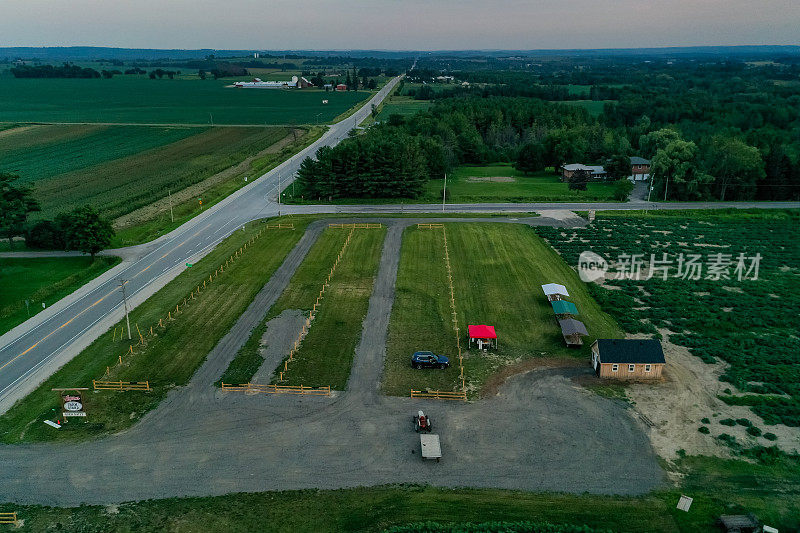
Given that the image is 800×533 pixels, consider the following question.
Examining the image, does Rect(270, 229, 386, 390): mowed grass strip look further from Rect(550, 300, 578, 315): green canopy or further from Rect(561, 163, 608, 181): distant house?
Rect(561, 163, 608, 181): distant house

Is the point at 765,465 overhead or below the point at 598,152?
below

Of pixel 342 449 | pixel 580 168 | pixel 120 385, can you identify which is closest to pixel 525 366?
pixel 342 449

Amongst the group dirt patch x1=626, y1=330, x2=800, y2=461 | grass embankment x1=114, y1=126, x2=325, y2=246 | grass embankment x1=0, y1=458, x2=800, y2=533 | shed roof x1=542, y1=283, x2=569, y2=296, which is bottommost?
grass embankment x1=0, y1=458, x2=800, y2=533

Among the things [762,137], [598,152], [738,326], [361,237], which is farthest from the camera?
[598,152]

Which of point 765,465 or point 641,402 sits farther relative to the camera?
point 641,402

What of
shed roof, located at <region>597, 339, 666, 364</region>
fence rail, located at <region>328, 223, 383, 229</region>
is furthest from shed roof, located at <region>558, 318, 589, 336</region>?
fence rail, located at <region>328, 223, 383, 229</region>

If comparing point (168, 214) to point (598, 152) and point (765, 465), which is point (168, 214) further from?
point (598, 152)

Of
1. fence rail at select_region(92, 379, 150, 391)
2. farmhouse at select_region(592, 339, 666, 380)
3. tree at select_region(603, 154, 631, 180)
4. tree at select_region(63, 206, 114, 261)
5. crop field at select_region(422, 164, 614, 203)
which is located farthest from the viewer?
tree at select_region(603, 154, 631, 180)

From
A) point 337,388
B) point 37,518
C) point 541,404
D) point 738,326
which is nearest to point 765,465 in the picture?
point 541,404

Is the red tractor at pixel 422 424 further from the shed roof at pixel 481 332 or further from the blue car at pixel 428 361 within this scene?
the shed roof at pixel 481 332
